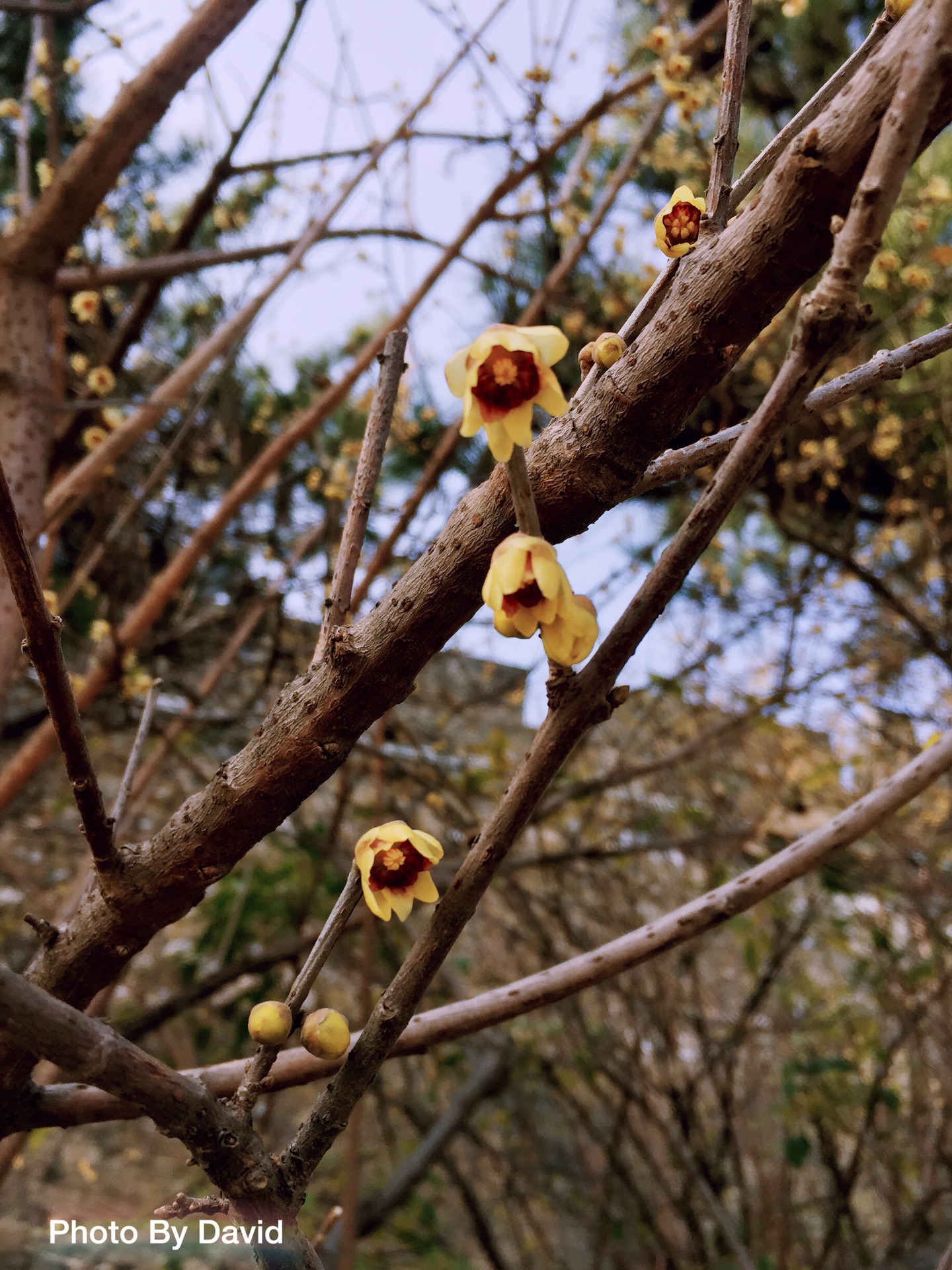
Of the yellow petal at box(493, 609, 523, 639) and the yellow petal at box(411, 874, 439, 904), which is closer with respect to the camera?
the yellow petal at box(493, 609, 523, 639)

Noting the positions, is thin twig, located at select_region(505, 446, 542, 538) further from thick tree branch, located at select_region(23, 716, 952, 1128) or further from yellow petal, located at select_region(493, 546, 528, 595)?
thick tree branch, located at select_region(23, 716, 952, 1128)

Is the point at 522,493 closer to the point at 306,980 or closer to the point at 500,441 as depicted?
the point at 500,441

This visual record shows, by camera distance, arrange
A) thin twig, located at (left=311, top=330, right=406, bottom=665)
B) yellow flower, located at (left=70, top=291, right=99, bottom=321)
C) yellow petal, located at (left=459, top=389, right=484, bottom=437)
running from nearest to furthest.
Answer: yellow petal, located at (left=459, top=389, right=484, bottom=437), thin twig, located at (left=311, top=330, right=406, bottom=665), yellow flower, located at (left=70, top=291, right=99, bottom=321)

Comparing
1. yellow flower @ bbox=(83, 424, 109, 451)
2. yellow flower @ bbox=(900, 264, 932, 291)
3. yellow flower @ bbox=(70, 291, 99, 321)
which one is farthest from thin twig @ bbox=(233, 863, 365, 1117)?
yellow flower @ bbox=(900, 264, 932, 291)

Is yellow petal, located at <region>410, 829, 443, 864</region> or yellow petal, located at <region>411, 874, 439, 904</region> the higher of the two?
yellow petal, located at <region>410, 829, 443, 864</region>

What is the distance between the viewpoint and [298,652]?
2.40m

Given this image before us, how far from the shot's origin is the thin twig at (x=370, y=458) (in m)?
0.61

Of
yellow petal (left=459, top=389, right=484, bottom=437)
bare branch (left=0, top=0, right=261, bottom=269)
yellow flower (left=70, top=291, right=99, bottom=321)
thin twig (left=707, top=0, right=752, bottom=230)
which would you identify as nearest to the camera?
yellow petal (left=459, top=389, right=484, bottom=437)

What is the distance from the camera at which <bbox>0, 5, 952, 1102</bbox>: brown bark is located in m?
0.37

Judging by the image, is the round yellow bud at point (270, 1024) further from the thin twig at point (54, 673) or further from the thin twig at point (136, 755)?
the thin twig at point (136, 755)

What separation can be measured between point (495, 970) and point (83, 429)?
1.90 meters

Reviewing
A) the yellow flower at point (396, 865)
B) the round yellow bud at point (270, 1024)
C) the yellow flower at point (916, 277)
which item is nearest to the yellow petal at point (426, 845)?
the yellow flower at point (396, 865)

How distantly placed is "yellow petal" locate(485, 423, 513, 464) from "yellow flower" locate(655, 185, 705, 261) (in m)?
0.20

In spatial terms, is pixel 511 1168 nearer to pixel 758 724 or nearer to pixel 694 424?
pixel 758 724
